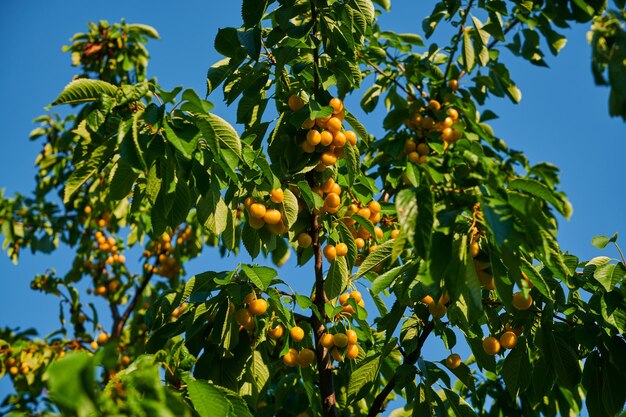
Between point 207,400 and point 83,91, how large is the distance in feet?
3.27

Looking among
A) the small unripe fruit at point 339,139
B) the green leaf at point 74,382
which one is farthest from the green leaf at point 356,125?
the green leaf at point 74,382

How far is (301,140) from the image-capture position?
2484 mm

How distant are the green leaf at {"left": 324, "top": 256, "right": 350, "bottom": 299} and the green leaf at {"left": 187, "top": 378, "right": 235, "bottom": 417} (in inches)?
32.5

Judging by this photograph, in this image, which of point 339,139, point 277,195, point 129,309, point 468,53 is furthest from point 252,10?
point 129,309

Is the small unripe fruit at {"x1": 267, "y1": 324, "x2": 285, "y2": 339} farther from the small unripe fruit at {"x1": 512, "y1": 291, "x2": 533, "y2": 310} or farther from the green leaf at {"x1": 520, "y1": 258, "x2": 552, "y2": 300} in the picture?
the green leaf at {"x1": 520, "y1": 258, "x2": 552, "y2": 300}

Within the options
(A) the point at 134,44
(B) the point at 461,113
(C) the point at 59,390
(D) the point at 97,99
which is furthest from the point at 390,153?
(A) the point at 134,44

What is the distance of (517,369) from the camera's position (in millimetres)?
2240

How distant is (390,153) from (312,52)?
0.80 meters

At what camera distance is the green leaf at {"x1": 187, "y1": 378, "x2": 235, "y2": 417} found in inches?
64.1

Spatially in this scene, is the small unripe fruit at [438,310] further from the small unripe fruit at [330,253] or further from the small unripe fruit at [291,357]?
the small unripe fruit at [291,357]

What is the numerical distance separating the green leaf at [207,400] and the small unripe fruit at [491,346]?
1.00m

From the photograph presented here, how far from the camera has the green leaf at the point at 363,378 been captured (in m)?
2.38

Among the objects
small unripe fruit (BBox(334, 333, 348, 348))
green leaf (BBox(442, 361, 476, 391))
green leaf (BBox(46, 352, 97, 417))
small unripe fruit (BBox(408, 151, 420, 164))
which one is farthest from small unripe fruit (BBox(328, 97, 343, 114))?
green leaf (BBox(46, 352, 97, 417))

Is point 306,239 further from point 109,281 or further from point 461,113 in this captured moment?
point 109,281
